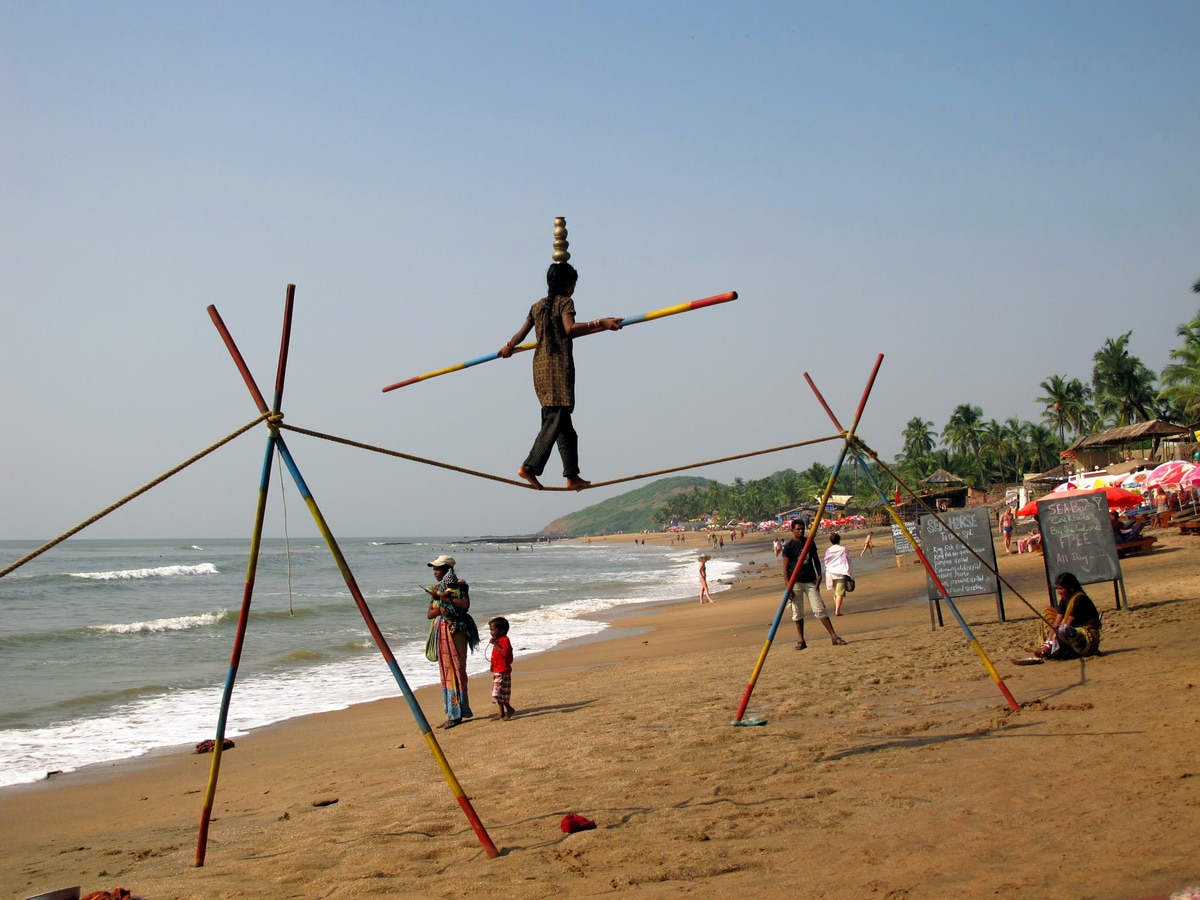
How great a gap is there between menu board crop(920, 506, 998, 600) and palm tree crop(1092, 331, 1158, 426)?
5455 cm

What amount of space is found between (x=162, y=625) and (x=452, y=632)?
1715 cm

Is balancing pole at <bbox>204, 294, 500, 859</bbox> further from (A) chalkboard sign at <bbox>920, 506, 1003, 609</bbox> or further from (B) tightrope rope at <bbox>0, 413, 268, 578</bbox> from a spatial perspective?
(A) chalkboard sign at <bbox>920, 506, 1003, 609</bbox>

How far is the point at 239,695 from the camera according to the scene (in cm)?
1315

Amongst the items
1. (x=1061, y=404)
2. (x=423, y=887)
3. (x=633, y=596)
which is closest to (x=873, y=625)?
(x=423, y=887)

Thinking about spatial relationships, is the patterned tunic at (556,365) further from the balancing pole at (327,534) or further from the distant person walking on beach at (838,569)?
the distant person walking on beach at (838,569)

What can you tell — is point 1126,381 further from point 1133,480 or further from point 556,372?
point 556,372

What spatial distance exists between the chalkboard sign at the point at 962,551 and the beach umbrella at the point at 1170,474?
51.2 feet

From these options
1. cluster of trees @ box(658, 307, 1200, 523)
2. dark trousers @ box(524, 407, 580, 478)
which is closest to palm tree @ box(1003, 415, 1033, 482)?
cluster of trees @ box(658, 307, 1200, 523)

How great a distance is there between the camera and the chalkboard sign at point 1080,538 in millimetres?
11266

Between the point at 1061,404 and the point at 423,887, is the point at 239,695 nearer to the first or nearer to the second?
the point at 423,887

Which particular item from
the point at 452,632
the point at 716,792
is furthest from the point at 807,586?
the point at 716,792

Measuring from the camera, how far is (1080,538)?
1145 centimetres

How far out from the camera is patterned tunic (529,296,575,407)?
584 centimetres

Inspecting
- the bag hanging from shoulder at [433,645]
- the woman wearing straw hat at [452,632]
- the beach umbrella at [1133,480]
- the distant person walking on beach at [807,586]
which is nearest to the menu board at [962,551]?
the distant person walking on beach at [807,586]
